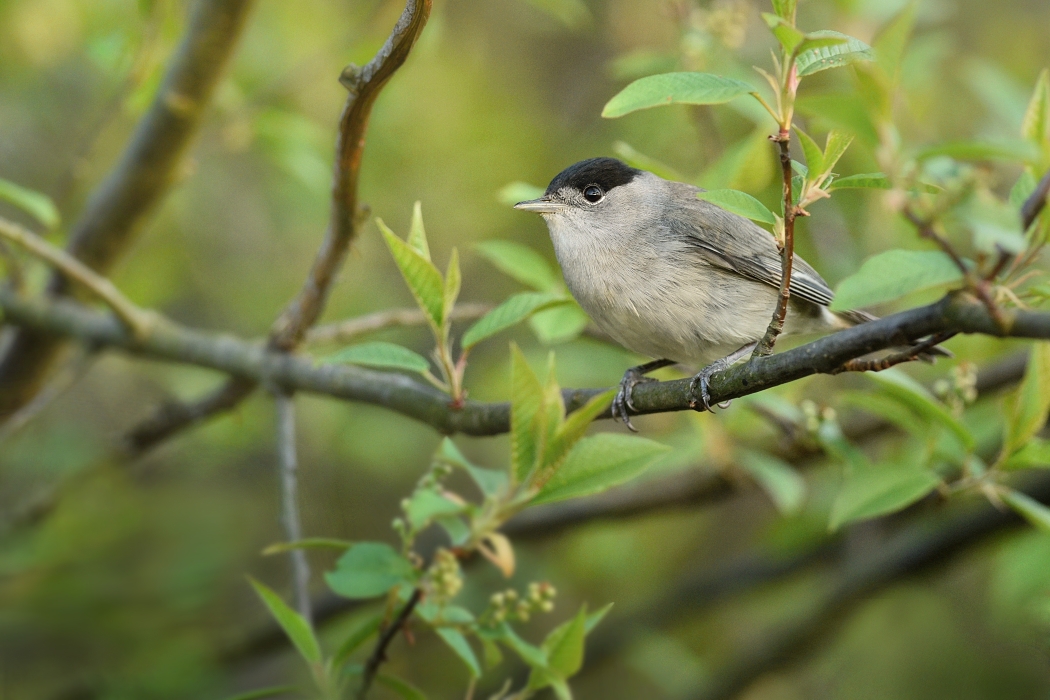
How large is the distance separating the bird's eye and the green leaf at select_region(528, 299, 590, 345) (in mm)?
697

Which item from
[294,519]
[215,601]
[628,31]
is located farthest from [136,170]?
[628,31]

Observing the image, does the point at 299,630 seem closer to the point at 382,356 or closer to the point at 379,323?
the point at 382,356

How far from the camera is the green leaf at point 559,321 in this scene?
9.18ft

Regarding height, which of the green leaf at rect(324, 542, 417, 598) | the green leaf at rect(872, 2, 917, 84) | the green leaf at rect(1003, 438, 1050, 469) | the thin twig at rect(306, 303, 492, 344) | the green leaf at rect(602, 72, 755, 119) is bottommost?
the green leaf at rect(1003, 438, 1050, 469)

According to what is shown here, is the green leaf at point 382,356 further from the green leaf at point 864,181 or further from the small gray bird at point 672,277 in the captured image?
the green leaf at point 864,181

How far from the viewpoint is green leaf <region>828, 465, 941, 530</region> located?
241 centimetres

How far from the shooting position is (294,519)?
265 centimetres

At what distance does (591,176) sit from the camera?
3.54 metres

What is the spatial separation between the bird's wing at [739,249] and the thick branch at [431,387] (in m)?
0.89

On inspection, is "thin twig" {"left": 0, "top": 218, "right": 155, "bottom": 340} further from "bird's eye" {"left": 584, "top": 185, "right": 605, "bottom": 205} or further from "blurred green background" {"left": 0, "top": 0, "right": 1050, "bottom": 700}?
"bird's eye" {"left": 584, "top": 185, "right": 605, "bottom": 205}

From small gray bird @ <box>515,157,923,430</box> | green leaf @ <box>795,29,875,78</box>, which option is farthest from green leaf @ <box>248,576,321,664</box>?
green leaf @ <box>795,29,875,78</box>

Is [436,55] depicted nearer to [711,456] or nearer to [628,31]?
[628,31]

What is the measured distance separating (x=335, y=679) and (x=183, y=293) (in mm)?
4301

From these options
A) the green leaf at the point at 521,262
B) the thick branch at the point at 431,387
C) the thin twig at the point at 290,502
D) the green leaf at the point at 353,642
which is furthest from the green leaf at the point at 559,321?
the green leaf at the point at 353,642
